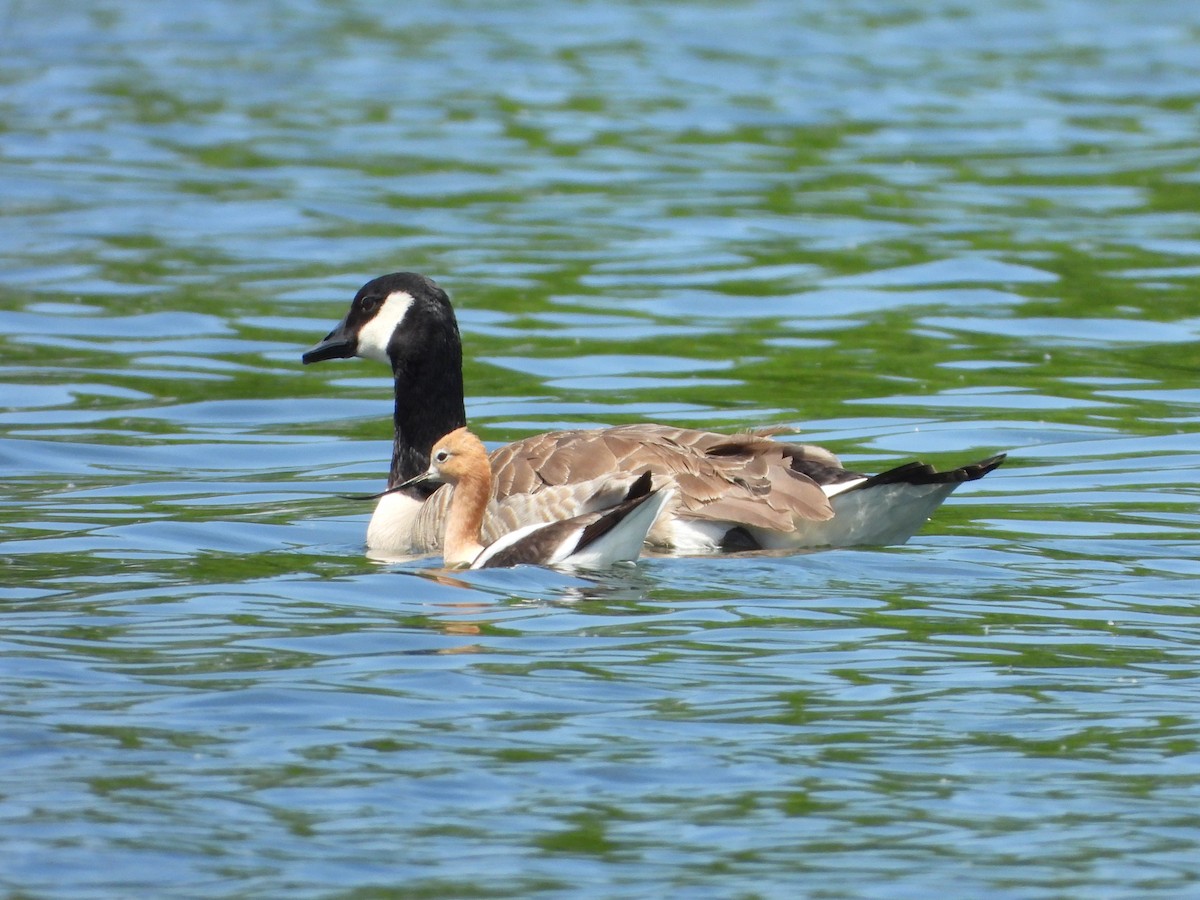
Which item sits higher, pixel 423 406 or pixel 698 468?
pixel 423 406

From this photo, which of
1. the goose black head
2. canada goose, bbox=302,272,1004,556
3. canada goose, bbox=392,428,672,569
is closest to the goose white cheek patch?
the goose black head

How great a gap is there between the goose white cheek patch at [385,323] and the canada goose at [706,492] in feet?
3.75

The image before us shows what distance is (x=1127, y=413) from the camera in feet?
46.3

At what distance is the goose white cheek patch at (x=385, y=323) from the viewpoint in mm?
12078

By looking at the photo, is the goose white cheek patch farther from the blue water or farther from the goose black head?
the blue water

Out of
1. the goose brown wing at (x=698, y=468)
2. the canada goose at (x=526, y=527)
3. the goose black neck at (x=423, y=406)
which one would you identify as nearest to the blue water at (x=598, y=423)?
the canada goose at (x=526, y=527)

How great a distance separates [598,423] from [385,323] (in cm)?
233

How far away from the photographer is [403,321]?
39.6ft

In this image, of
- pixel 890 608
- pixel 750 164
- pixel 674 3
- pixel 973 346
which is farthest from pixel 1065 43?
pixel 890 608

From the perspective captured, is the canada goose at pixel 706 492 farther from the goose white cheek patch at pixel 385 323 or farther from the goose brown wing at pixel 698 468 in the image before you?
the goose white cheek patch at pixel 385 323

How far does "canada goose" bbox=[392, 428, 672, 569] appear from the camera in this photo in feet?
31.2

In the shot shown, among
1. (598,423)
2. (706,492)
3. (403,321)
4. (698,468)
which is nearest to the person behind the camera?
(706,492)

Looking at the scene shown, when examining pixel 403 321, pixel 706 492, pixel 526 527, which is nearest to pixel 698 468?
pixel 706 492

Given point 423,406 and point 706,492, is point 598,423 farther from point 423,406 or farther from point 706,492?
point 706,492
